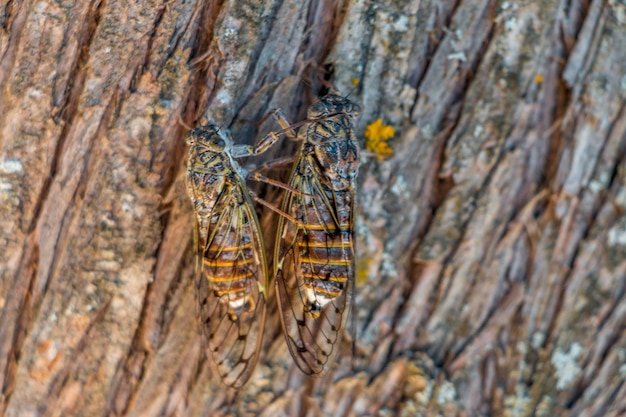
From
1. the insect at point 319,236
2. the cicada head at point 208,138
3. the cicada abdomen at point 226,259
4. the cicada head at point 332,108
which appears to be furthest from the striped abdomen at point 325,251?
the cicada head at point 208,138

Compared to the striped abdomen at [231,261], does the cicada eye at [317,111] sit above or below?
above

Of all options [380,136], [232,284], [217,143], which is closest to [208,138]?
[217,143]

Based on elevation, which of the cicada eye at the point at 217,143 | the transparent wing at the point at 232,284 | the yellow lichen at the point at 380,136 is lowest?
the transparent wing at the point at 232,284

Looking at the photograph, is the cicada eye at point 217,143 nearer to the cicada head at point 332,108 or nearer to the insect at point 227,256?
the insect at point 227,256

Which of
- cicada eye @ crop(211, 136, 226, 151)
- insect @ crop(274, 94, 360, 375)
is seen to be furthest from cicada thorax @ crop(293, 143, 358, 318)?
cicada eye @ crop(211, 136, 226, 151)

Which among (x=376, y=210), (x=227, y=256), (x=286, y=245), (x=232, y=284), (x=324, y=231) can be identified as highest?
(x=376, y=210)

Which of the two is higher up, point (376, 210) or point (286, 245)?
point (376, 210)

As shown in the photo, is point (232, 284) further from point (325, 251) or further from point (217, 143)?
point (217, 143)
